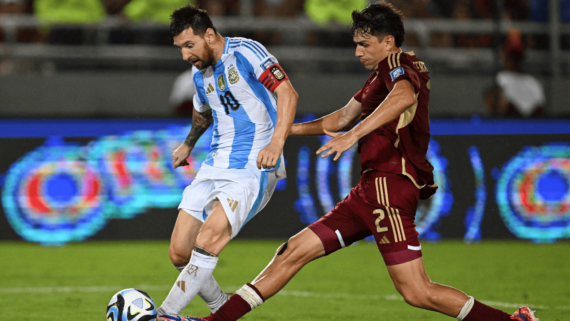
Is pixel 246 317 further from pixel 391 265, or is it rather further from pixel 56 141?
pixel 56 141

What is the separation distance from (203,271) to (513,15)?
7824 mm

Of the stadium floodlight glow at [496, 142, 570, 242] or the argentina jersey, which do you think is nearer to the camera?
the argentina jersey

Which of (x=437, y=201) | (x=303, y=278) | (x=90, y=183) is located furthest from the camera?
(x=437, y=201)

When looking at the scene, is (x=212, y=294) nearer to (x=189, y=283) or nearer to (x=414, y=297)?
(x=189, y=283)

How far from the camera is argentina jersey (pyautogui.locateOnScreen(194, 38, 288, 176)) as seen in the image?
4023 mm

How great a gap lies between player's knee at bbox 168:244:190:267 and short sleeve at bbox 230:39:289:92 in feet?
3.40

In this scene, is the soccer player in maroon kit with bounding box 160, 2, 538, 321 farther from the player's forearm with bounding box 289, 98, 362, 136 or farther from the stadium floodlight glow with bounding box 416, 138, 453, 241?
the stadium floodlight glow with bounding box 416, 138, 453, 241

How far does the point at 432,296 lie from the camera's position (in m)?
3.46

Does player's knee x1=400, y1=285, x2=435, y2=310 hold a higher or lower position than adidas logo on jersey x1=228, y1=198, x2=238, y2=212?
lower

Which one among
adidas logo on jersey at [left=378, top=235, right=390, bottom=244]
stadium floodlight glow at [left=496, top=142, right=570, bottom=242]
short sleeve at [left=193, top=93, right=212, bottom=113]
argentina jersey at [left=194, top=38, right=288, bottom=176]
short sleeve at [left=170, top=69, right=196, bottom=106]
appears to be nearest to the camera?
adidas logo on jersey at [left=378, top=235, right=390, bottom=244]

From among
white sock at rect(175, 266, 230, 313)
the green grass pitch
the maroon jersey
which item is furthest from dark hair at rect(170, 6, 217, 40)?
the green grass pitch

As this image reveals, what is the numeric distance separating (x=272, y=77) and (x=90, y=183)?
4927 mm

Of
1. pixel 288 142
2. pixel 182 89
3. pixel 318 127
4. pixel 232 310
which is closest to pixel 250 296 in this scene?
pixel 232 310

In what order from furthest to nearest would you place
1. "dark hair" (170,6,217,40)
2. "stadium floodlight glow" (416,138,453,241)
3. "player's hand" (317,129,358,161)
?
"stadium floodlight glow" (416,138,453,241) < "dark hair" (170,6,217,40) < "player's hand" (317,129,358,161)
